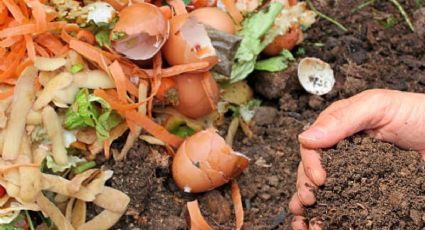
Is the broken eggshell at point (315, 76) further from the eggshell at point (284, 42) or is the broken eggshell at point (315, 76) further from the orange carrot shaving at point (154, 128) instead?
the orange carrot shaving at point (154, 128)

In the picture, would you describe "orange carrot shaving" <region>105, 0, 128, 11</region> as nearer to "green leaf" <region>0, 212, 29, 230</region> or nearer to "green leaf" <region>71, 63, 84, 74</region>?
"green leaf" <region>71, 63, 84, 74</region>

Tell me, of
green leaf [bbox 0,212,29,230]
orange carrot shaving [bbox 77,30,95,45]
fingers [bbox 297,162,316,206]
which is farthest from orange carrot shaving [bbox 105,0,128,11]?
fingers [bbox 297,162,316,206]

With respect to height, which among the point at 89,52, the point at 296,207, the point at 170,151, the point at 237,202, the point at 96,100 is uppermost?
the point at 89,52

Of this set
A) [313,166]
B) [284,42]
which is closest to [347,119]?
[313,166]

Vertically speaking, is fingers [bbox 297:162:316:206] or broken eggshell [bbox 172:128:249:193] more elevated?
fingers [bbox 297:162:316:206]

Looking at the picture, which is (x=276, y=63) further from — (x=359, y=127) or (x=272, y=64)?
(x=359, y=127)

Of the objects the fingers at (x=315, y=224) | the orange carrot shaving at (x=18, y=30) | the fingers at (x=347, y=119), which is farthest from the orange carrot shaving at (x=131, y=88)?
the fingers at (x=315, y=224)

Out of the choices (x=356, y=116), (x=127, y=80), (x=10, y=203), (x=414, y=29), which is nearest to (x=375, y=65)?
(x=414, y=29)
